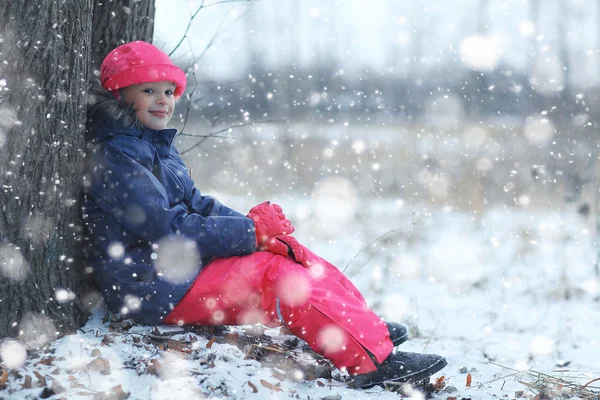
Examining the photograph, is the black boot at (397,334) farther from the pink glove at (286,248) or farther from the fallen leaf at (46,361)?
the fallen leaf at (46,361)

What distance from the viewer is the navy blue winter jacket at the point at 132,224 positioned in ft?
7.89

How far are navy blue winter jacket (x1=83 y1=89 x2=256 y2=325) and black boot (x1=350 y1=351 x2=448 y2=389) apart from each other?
2.63 feet

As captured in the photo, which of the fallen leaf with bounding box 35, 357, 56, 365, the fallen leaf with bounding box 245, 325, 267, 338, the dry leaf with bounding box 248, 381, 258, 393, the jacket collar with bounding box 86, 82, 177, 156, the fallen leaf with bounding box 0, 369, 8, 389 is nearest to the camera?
the fallen leaf with bounding box 0, 369, 8, 389

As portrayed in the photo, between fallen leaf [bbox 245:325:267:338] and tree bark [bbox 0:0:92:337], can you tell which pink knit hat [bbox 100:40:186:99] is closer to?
tree bark [bbox 0:0:92:337]

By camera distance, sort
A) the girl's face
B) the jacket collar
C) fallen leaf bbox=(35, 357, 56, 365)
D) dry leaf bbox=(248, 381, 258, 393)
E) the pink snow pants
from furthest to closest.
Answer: the girl's face < the jacket collar < the pink snow pants < dry leaf bbox=(248, 381, 258, 393) < fallen leaf bbox=(35, 357, 56, 365)

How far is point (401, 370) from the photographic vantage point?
243 centimetres

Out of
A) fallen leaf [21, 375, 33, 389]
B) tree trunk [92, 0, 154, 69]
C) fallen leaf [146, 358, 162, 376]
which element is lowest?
fallen leaf [146, 358, 162, 376]

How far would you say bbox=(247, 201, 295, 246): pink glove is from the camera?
259cm

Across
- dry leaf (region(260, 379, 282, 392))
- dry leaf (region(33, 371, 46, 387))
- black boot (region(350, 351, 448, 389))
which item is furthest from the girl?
dry leaf (region(33, 371, 46, 387))

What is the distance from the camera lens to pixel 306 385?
2326mm

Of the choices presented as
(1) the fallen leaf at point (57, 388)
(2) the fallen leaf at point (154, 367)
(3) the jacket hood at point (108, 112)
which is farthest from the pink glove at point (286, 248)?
(1) the fallen leaf at point (57, 388)

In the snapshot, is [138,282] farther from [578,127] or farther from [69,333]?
[578,127]

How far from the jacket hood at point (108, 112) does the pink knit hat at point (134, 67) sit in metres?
0.05

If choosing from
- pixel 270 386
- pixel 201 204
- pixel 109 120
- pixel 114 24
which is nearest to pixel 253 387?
pixel 270 386
